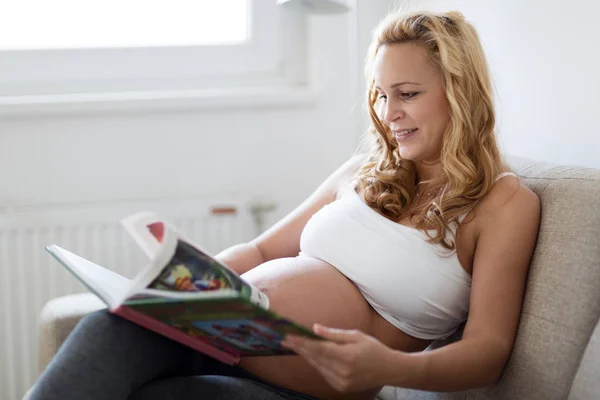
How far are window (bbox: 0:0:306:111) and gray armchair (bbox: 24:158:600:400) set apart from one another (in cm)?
143

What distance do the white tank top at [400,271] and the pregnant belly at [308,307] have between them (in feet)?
0.10

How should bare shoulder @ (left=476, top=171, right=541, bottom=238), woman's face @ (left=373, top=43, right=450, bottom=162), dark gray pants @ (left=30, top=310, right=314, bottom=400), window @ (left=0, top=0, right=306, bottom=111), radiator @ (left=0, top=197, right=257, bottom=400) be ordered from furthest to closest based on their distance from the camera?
window @ (left=0, top=0, right=306, bottom=111)
radiator @ (left=0, top=197, right=257, bottom=400)
woman's face @ (left=373, top=43, right=450, bottom=162)
bare shoulder @ (left=476, top=171, right=541, bottom=238)
dark gray pants @ (left=30, top=310, right=314, bottom=400)

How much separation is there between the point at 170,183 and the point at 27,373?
2.26ft

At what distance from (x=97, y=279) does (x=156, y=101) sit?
1292 millimetres

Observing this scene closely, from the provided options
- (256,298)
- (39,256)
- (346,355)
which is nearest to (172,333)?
(256,298)

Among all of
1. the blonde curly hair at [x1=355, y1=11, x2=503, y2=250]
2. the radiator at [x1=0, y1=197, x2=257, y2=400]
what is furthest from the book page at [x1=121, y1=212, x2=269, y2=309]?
the radiator at [x1=0, y1=197, x2=257, y2=400]

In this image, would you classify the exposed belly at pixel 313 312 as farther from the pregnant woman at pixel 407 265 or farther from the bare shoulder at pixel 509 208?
the bare shoulder at pixel 509 208

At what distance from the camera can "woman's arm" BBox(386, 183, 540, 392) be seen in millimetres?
1290

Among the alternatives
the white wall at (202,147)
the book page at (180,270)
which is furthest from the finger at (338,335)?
the white wall at (202,147)

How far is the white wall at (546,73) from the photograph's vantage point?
5.48ft

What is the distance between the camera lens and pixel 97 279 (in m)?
1.28

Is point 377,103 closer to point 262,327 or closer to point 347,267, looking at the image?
point 347,267

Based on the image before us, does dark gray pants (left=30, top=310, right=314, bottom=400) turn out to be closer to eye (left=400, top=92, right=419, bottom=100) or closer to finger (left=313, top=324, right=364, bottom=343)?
Answer: finger (left=313, top=324, right=364, bottom=343)

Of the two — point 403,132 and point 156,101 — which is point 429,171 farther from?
point 156,101
